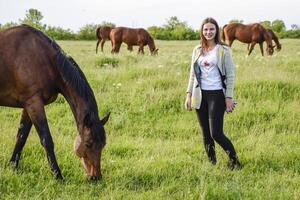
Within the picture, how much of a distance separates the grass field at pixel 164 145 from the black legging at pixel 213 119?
0.20m

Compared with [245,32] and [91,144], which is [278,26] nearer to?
[245,32]

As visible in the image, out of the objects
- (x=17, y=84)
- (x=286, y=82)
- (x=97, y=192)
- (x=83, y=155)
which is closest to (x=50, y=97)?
(x=17, y=84)

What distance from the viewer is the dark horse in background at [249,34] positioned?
62.9 feet

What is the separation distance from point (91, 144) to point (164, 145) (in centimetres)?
155

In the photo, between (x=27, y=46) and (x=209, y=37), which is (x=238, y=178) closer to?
(x=209, y=37)

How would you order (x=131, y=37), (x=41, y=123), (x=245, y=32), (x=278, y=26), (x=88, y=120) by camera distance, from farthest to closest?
(x=278, y=26) → (x=131, y=37) → (x=245, y=32) → (x=41, y=123) → (x=88, y=120)

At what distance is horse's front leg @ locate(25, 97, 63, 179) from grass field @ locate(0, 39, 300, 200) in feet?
0.43

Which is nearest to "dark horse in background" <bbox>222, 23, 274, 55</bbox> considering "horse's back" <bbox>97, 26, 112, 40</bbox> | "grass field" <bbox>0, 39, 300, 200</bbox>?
"horse's back" <bbox>97, 26, 112, 40</bbox>

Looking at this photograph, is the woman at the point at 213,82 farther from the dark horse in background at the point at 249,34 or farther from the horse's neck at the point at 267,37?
the horse's neck at the point at 267,37

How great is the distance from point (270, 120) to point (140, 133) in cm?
221

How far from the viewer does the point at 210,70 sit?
477 centimetres

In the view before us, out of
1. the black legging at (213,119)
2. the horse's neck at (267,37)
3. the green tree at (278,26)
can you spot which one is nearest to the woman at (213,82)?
Result: the black legging at (213,119)

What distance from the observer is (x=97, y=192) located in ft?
13.5

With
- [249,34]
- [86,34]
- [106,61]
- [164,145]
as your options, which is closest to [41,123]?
[164,145]
